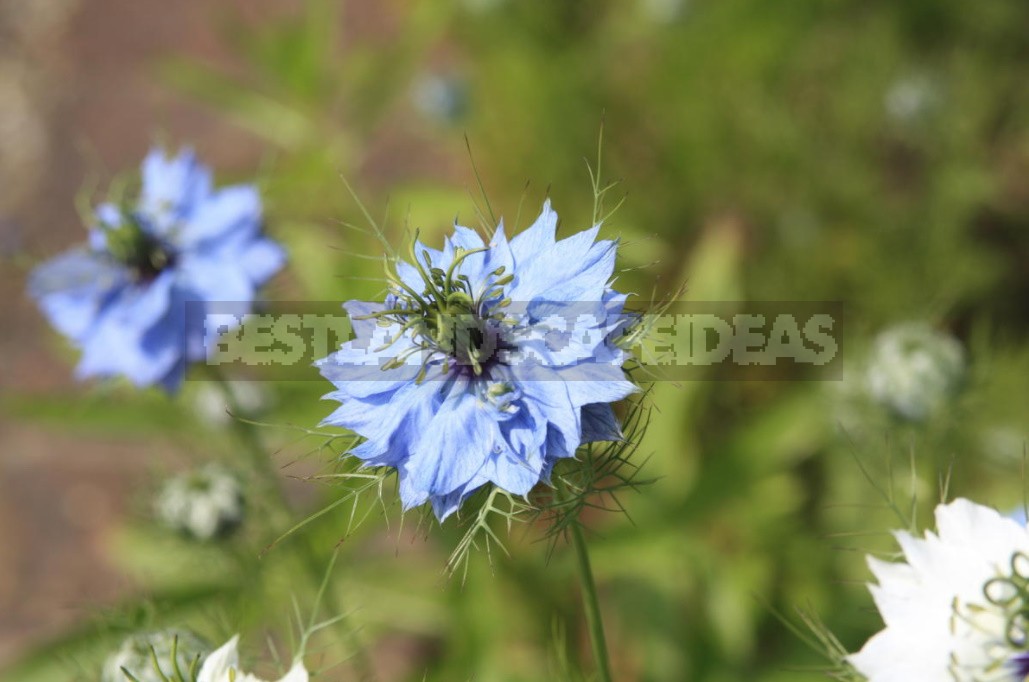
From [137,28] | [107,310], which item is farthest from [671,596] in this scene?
[137,28]

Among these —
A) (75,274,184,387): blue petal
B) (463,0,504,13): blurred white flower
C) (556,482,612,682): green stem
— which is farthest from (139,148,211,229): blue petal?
(463,0,504,13): blurred white flower

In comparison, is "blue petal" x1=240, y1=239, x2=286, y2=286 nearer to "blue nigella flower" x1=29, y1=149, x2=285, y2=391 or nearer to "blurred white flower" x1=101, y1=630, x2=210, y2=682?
"blue nigella flower" x1=29, y1=149, x2=285, y2=391

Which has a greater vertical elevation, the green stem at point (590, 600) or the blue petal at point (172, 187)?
the blue petal at point (172, 187)

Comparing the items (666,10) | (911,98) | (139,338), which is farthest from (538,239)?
(666,10)

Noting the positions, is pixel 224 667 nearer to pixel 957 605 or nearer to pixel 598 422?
pixel 598 422

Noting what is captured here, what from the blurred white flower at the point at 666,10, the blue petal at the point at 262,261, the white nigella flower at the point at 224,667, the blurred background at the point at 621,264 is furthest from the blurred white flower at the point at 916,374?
the blurred white flower at the point at 666,10

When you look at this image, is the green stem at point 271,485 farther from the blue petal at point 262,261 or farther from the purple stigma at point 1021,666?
the purple stigma at point 1021,666

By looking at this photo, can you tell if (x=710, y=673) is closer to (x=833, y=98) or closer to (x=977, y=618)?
(x=977, y=618)
